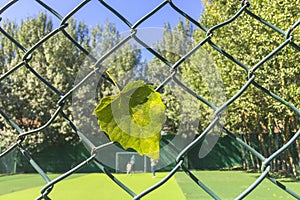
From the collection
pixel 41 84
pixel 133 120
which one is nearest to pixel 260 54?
pixel 133 120

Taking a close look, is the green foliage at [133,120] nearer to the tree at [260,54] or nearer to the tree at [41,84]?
the tree at [260,54]

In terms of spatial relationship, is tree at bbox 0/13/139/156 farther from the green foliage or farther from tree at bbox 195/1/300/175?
the green foliage

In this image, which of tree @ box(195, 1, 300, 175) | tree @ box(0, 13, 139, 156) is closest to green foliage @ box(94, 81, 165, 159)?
tree @ box(195, 1, 300, 175)

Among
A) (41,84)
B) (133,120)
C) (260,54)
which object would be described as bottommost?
(260,54)

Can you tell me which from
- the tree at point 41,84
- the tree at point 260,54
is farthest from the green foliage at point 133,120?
the tree at point 41,84

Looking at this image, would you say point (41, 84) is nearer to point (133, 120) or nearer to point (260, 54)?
point (260, 54)

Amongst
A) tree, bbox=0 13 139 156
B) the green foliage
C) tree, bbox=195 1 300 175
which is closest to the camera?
the green foliage

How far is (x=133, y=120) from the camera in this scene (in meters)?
0.40

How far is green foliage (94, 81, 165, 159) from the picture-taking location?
40 cm

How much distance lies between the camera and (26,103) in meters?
14.3

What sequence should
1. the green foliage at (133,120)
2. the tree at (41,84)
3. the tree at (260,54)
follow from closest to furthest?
the green foliage at (133,120) → the tree at (260,54) → the tree at (41,84)

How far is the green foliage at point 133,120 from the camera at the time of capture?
1.32ft

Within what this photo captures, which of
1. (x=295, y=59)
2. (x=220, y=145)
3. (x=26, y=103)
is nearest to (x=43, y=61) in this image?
(x=26, y=103)

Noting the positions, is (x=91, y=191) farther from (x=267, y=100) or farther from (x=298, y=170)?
(x=298, y=170)
